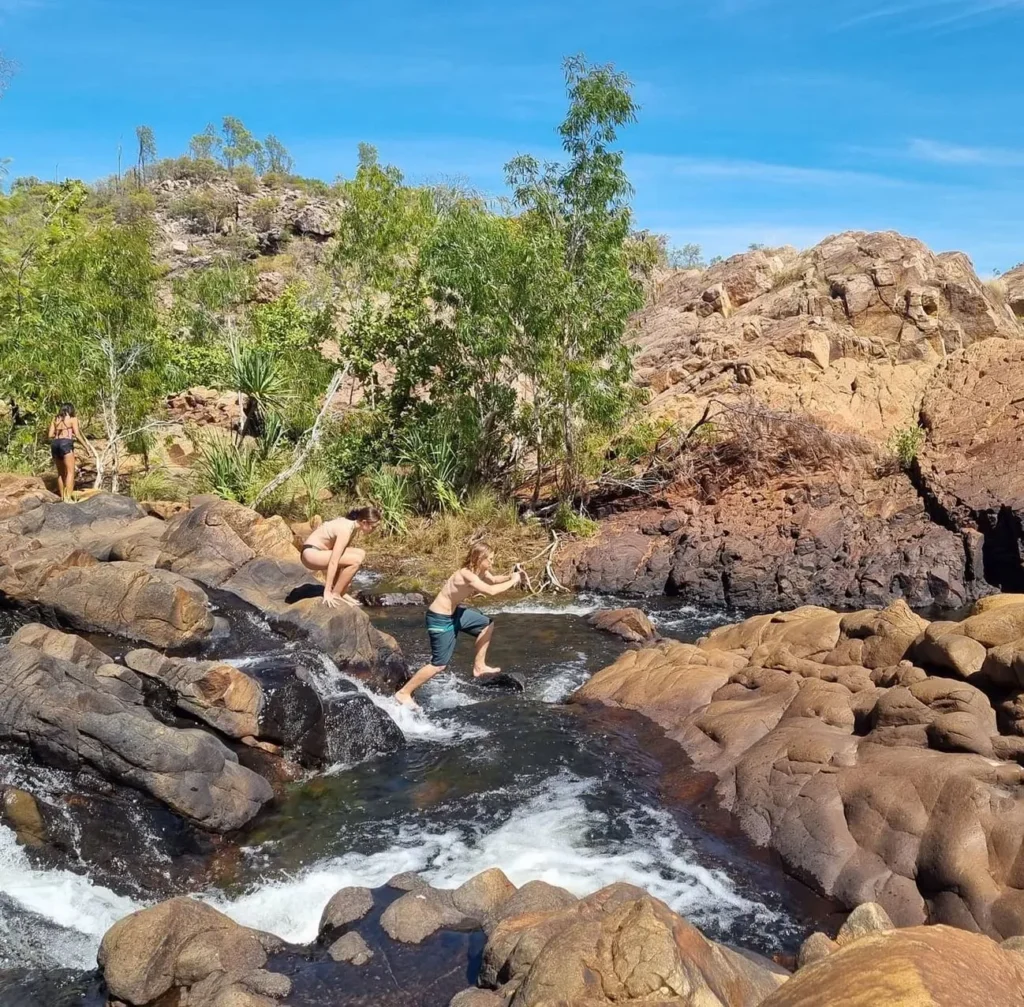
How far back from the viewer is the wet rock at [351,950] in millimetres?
5391

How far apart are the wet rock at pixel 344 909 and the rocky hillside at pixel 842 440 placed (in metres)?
10.7

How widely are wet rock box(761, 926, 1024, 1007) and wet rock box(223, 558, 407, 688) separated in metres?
7.71

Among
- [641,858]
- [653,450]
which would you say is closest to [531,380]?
[653,450]

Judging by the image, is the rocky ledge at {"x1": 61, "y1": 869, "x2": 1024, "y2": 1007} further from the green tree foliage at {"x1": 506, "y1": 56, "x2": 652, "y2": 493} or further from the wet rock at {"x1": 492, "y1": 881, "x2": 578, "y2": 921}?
the green tree foliage at {"x1": 506, "y1": 56, "x2": 652, "y2": 493}

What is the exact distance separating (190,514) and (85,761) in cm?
693

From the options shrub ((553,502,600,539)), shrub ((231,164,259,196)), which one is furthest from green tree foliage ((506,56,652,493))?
shrub ((231,164,259,196))

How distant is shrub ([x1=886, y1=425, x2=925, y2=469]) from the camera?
1775 cm

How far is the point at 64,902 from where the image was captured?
611 centimetres

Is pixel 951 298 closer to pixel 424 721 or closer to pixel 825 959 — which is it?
pixel 424 721

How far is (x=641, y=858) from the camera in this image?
6918 millimetres

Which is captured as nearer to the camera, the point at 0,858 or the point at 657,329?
the point at 0,858

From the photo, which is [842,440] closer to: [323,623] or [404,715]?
[323,623]

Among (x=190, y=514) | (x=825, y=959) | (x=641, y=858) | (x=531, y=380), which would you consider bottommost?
(x=641, y=858)

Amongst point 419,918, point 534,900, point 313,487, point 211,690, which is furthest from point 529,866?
point 313,487
